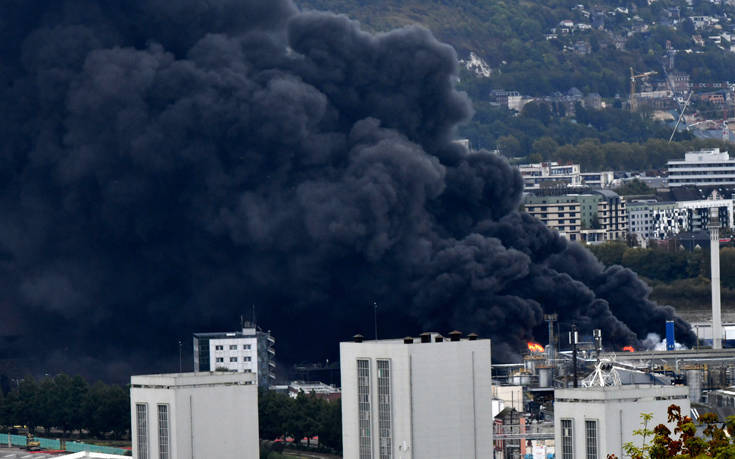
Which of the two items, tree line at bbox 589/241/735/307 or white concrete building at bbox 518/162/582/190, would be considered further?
white concrete building at bbox 518/162/582/190

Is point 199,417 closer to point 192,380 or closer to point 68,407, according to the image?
point 192,380

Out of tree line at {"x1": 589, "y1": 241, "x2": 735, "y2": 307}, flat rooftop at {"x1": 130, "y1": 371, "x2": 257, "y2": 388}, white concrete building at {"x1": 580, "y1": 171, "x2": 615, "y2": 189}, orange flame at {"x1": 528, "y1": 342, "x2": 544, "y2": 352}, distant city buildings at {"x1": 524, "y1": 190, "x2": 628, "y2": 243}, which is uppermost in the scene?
white concrete building at {"x1": 580, "y1": 171, "x2": 615, "y2": 189}

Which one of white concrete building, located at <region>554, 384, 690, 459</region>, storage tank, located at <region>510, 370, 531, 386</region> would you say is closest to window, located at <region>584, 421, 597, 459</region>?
white concrete building, located at <region>554, 384, 690, 459</region>

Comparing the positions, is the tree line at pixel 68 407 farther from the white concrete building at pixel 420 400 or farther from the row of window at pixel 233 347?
the white concrete building at pixel 420 400

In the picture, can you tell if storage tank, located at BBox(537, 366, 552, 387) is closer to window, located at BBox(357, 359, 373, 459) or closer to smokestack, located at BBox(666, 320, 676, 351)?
smokestack, located at BBox(666, 320, 676, 351)

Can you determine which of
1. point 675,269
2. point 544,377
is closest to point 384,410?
point 544,377

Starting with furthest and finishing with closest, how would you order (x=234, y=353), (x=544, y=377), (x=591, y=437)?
(x=234, y=353)
(x=544, y=377)
(x=591, y=437)

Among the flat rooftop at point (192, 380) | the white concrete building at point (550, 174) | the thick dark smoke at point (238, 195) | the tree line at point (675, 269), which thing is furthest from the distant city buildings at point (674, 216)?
the flat rooftop at point (192, 380)

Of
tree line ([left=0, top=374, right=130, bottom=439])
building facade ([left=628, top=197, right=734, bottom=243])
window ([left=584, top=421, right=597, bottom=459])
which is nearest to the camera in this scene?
window ([left=584, top=421, right=597, bottom=459])
